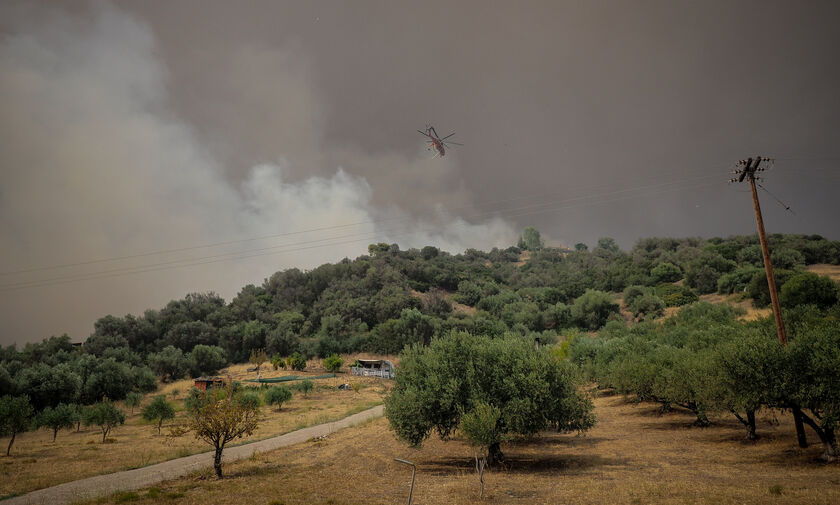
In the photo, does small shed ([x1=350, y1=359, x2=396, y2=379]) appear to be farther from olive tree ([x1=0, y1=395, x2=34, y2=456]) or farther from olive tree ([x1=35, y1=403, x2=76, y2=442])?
olive tree ([x1=0, y1=395, x2=34, y2=456])

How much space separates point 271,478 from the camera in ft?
63.9

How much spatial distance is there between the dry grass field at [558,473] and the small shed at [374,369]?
49.4 meters

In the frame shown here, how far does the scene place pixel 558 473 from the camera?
1958cm

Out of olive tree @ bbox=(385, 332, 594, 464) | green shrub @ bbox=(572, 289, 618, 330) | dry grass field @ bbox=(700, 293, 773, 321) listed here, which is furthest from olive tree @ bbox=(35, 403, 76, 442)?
green shrub @ bbox=(572, 289, 618, 330)

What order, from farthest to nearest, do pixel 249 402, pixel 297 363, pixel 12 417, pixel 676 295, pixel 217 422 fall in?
1. pixel 676 295
2. pixel 297 363
3. pixel 12 417
4. pixel 249 402
5. pixel 217 422

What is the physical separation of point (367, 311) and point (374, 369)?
1583 inches

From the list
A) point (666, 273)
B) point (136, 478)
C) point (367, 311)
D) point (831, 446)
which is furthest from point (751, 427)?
point (666, 273)

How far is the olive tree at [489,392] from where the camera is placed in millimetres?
20016

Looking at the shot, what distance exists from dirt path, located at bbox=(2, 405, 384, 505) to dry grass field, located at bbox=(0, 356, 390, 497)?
1212 mm

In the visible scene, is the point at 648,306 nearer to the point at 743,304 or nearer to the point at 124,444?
the point at 743,304

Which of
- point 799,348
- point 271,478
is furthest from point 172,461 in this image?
point 799,348

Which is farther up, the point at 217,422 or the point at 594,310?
the point at 594,310

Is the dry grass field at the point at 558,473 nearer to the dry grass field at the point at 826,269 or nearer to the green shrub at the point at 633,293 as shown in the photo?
the dry grass field at the point at 826,269

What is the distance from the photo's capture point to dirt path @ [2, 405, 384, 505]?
58.4 feet
